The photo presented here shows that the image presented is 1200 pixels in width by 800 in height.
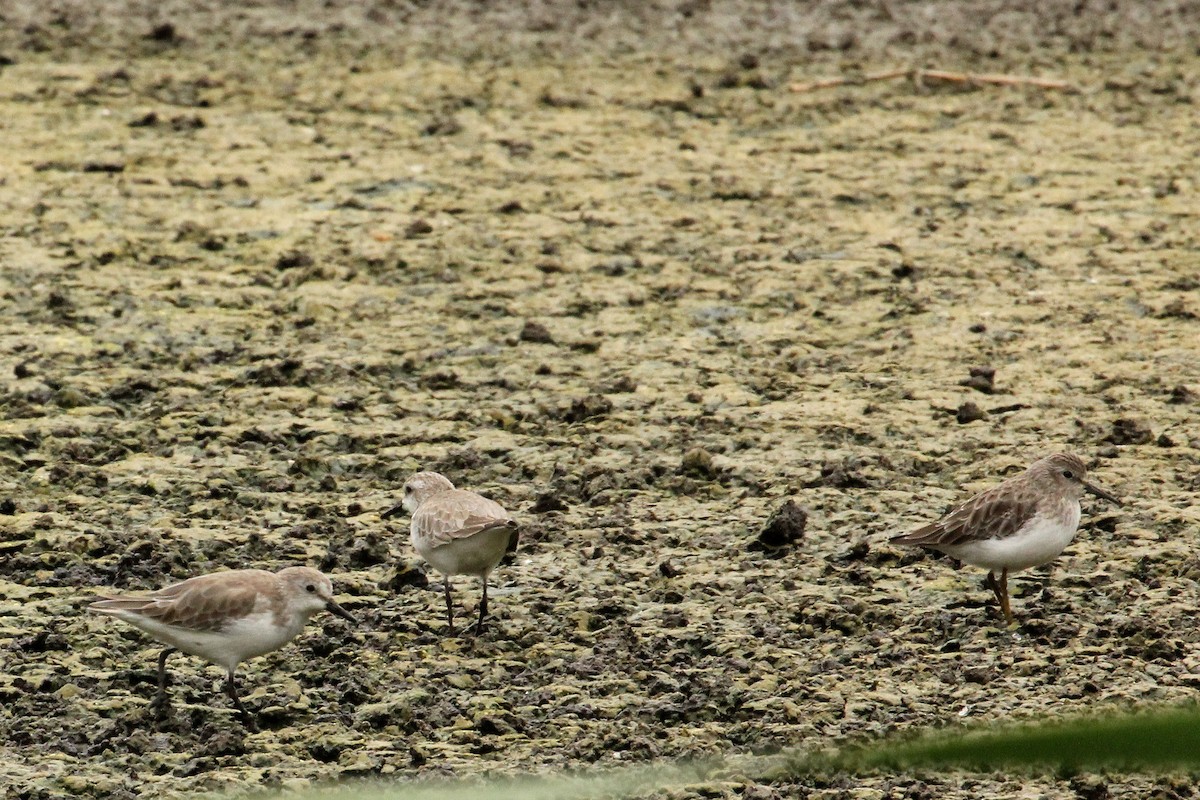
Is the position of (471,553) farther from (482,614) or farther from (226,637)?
(226,637)

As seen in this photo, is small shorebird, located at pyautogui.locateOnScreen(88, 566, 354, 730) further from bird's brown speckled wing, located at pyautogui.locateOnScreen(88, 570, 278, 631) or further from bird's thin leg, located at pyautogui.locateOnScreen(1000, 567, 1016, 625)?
Result: bird's thin leg, located at pyautogui.locateOnScreen(1000, 567, 1016, 625)

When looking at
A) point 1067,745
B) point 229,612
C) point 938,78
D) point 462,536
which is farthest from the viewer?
point 938,78

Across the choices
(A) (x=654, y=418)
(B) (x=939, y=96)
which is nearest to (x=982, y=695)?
(A) (x=654, y=418)

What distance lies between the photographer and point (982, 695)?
188 inches

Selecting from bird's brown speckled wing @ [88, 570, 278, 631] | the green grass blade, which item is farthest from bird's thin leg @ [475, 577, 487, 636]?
the green grass blade

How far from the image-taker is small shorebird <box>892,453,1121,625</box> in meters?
5.18

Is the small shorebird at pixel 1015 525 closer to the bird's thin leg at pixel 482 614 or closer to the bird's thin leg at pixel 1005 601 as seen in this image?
the bird's thin leg at pixel 1005 601

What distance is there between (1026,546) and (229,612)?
2.42 meters

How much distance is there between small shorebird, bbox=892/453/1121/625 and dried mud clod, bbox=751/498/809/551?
556 mm

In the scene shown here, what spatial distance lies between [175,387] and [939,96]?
6266 mm

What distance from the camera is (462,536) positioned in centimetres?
501

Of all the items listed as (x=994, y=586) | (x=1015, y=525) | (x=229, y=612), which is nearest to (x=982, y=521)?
(x=1015, y=525)

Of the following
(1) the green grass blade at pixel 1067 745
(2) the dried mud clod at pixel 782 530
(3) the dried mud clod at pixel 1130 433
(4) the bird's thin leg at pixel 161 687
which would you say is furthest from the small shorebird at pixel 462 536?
(1) the green grass blade at pixel 1067 745

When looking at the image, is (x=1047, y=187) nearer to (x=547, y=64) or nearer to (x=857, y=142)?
(x=857, y=142)
